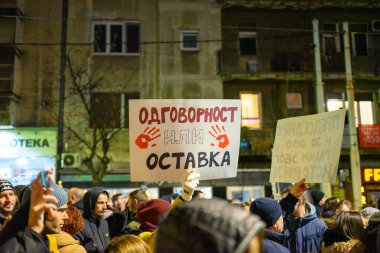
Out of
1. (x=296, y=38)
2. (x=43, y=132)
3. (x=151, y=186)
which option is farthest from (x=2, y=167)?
(x=296, y=38)

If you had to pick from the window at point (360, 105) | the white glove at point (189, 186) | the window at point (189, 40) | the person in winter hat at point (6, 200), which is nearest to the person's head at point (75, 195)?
the person in winter hat at point (6, 200)

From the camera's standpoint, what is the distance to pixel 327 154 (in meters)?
5.22

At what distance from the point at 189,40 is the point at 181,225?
20703 mm

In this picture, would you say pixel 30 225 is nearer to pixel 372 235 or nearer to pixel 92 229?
pixel 372 235

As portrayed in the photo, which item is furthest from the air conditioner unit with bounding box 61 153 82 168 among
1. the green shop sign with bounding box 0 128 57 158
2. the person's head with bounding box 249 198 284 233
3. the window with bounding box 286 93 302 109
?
the person's head with bounding box 249 198 284 233

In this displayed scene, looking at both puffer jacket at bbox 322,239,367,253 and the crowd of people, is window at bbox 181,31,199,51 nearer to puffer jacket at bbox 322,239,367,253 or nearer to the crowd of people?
the crowd of people

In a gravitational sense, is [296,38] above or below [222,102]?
above

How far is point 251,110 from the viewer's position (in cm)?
2175

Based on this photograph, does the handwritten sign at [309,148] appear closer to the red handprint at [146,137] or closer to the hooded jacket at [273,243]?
the hooded jacket at [273,243]

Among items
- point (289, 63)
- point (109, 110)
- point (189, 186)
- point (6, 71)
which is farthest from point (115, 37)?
point (189, 186)

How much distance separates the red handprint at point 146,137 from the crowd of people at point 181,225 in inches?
29.0

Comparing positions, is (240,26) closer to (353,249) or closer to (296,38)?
(296,38)

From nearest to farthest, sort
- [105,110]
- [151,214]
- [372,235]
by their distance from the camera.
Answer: [372,235]
[151,214]
[105,110]

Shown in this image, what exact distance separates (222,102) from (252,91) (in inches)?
649
